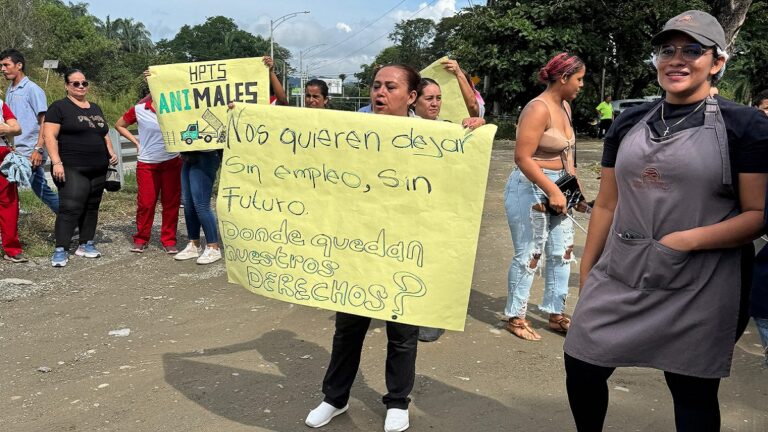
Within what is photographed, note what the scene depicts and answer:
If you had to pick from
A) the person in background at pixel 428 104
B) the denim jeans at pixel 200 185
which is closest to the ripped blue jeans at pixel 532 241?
the person in background at pixel 428 104

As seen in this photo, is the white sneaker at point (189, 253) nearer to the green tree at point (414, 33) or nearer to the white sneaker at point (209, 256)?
the white sneaker at point (209, 256)

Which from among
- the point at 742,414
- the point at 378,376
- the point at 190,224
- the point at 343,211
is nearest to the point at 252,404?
the point at 378,376

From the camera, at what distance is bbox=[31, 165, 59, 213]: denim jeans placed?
22.2ft

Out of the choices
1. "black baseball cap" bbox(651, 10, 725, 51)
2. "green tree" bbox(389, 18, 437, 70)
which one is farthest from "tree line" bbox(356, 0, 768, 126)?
"green tree" bbox(389, 18, 437, 70)

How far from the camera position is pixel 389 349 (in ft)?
10.4

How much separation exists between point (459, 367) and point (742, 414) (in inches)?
60.7

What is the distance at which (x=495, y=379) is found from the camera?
3865mm

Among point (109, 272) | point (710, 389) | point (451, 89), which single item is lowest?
point (109, 272)

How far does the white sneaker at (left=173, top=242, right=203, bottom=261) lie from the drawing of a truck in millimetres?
1318

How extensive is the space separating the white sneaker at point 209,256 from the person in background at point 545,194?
318 cm

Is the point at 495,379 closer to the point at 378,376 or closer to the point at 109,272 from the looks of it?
the point at 378,376

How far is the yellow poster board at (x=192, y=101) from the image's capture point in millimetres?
5816

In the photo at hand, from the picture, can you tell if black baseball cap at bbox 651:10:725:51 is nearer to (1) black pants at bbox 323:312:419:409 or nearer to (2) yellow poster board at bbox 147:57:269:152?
(1) black pants at bbox 323:312:419:409

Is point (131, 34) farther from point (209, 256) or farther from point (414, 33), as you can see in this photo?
point (209, 256)
